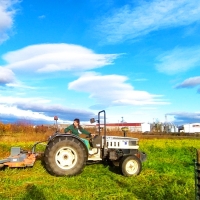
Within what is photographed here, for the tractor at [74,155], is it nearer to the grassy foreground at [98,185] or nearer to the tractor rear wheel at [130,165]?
the tractor rear wheel at [130,165]

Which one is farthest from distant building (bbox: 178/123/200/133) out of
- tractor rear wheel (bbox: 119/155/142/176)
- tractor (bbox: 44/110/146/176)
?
tractor rear wheel (bbox: 119/155/142/176)

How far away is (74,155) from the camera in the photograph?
862cm

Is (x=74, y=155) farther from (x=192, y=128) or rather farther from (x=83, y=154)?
(x=192, y=128)

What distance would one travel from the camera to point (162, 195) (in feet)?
20.5

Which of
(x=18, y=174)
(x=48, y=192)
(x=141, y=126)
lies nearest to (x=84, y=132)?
(x=18, y=174)

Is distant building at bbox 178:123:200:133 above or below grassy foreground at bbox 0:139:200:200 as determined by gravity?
above

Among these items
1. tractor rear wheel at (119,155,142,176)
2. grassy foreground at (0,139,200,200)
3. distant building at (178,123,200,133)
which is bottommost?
grassy foreground at (0,139,200,200)

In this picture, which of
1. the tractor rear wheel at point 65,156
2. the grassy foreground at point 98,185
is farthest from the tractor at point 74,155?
the grassy foreground at point 98,185

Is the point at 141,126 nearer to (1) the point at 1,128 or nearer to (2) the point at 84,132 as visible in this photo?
(1) the point at 1,128

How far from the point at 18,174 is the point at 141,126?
203ft

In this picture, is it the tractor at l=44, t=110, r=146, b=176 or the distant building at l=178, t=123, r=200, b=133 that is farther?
the distant building at l=178, t=123, r=200, b=133

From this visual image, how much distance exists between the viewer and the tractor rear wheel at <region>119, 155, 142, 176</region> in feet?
28.3

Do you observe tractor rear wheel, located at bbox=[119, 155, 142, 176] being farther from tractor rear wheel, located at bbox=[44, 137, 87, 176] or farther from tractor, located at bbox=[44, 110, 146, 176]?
tractor rear wheel, located at bbox=[44, 137, 87, 176]

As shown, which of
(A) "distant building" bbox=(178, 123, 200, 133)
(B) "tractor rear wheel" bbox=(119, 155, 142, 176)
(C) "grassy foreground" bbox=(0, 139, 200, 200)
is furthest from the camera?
(A) "distant building" bbox=(178, 123, 200, 133)
